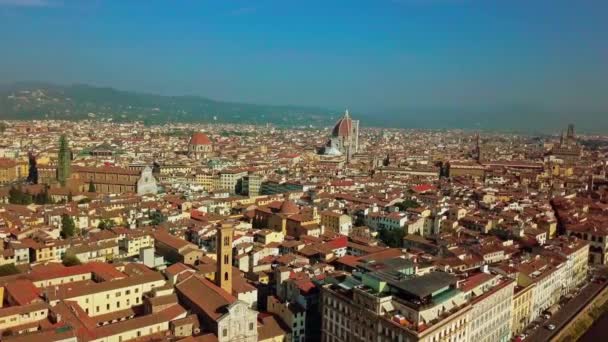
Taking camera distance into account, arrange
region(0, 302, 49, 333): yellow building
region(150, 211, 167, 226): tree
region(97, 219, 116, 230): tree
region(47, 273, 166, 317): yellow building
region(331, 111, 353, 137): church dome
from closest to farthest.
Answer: region(0, 302, 49, 333): yellow building → region(47, 273, 166, 317): yellow building → region(97, 219, 116, 230): tree → region(150, 211, 167, 226): tree → region(331, 111, 353, 137): church dome

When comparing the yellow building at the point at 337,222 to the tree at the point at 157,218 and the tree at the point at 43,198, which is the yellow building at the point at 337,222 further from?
the tree at the point at 43,198

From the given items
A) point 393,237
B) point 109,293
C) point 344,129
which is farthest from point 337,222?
point 344,129

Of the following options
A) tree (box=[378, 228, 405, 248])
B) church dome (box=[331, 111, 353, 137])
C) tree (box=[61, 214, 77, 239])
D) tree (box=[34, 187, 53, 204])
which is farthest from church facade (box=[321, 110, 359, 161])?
tree (box=[61, 214, 77, 239])

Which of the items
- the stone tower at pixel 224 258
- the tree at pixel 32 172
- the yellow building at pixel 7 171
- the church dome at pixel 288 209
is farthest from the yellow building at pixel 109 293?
the yellow building at pixel 7 171

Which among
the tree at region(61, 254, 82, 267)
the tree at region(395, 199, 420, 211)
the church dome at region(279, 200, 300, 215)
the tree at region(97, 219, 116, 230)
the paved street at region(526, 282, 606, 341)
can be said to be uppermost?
the church dome at region(279, 200, 300, 215)

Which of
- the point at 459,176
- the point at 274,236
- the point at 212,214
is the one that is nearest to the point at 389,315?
the point at 274,236

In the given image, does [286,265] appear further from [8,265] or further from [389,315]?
[8,265]

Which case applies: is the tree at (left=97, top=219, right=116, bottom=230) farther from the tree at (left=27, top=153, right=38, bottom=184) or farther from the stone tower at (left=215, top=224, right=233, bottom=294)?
the tree at (left=27, top=153, right=38, bottom=184)
